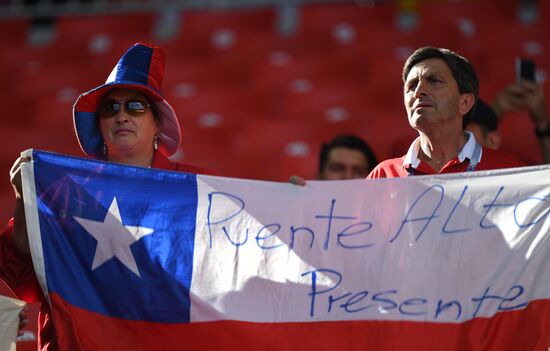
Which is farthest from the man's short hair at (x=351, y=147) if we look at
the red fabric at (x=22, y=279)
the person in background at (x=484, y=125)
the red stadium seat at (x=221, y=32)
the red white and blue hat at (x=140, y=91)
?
the red stadium seat at (x=221, y=32)

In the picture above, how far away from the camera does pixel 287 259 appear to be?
9.43 feet

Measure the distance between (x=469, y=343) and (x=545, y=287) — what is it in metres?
0.24

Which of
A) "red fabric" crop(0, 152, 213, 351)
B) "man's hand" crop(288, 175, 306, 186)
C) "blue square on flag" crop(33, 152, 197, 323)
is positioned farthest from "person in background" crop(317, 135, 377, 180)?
"red fabric" crop(0, 152, 213, 351)

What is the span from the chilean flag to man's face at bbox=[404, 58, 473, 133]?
0.74 ft

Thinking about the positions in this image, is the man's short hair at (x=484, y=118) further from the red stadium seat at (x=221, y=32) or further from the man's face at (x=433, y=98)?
the red stadium seat at (x=221, y=32)

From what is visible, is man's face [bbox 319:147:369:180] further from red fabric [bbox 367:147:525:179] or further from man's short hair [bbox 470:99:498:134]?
red fabric [bbox 367:147:525:179]

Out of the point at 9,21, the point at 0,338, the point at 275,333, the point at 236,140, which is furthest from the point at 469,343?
the point at 9,21

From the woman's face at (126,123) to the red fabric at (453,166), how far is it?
64cm

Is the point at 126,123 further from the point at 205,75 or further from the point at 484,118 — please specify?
the point at 205,75

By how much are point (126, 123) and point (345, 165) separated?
1.07 m

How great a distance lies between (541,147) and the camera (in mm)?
4148

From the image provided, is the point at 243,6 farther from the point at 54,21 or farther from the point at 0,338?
the point at 0,338

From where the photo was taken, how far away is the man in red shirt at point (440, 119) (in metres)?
3.08

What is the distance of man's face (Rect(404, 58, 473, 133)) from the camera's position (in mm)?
3076
